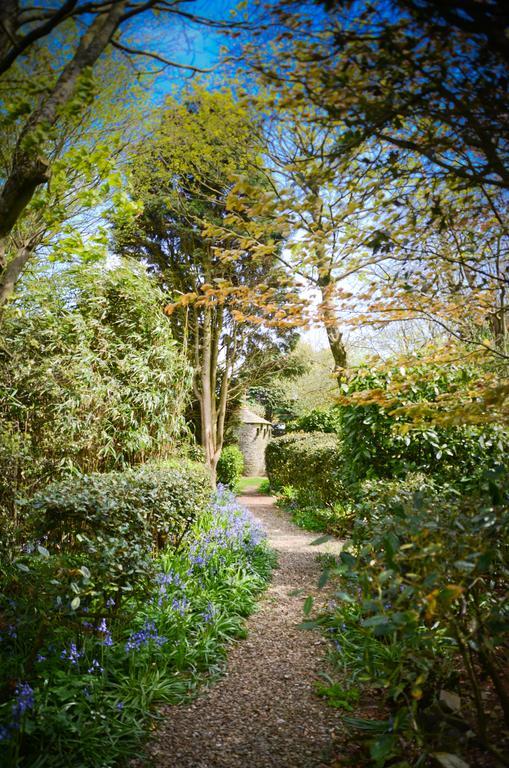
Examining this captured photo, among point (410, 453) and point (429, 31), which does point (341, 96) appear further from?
point (410, 453)

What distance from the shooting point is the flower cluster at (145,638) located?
8.75ft

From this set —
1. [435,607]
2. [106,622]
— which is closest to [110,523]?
[106,622]

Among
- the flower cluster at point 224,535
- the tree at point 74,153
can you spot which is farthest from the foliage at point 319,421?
the tree at point 74,153

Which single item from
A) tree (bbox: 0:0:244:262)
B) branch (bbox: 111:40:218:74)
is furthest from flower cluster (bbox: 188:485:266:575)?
branch (bbox: 111:40:218:74)

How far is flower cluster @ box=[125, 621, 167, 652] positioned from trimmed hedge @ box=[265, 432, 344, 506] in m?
4.33

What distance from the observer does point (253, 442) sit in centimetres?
1847

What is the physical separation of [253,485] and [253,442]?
119 inches

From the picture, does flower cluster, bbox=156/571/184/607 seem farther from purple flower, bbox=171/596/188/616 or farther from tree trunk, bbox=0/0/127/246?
tree trunk, bbox=0/0/127/246

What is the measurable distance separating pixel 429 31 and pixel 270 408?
2008 cm

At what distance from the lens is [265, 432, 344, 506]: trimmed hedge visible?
853cm

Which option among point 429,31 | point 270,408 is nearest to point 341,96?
point 429,31

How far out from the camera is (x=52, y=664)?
2447 mm

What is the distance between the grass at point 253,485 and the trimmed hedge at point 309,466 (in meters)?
0.64

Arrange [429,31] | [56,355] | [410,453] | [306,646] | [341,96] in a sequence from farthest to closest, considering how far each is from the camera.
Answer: [410,453], [56,355], [306,646], [341,96], [429,31]
